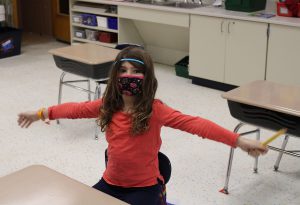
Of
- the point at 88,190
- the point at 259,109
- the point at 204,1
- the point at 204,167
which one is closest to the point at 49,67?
the point at 204,1

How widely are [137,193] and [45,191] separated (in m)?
0.55

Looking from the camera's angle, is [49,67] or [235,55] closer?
[235,55]

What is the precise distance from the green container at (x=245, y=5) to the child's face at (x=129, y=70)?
312 cm

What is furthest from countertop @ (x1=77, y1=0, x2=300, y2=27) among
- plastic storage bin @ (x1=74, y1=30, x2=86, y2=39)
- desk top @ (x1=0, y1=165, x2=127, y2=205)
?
desk top @ (x1=0, y1=165, x2=127, y2=205)

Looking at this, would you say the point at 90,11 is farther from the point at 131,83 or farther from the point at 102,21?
the point at 131,83

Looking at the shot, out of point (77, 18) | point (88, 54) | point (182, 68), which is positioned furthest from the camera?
point (77, 18)

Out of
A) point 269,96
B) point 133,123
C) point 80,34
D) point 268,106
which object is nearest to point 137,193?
point 133,123

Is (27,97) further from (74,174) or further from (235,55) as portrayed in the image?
(235,55)

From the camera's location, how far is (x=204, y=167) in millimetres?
3391

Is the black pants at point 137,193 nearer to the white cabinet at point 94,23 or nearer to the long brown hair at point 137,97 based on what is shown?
the long brown hair at point 137,97

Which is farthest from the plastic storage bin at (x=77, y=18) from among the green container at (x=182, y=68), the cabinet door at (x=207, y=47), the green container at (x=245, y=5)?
the green container at (x=245, y=5)

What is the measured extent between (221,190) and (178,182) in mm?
297

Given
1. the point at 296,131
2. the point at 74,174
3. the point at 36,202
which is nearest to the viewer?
the point at 36,202

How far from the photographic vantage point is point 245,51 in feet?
15.5
